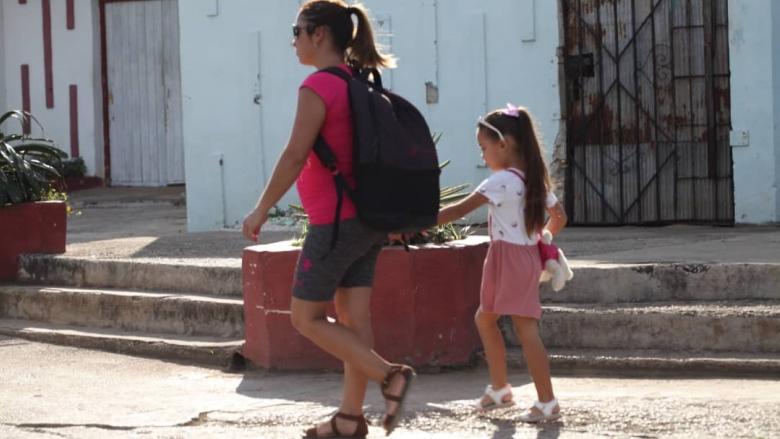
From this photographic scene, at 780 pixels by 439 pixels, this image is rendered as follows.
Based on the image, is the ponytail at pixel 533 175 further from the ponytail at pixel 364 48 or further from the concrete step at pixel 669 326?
the concrete step at pixel 669 326

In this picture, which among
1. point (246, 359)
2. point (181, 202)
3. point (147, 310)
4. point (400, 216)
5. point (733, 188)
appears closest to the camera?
point (400, 216)

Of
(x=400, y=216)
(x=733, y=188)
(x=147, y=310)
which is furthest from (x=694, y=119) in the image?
(x=400, y=216)

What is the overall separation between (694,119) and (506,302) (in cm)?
539

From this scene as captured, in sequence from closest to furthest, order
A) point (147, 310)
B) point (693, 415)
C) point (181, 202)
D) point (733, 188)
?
1. point (693, 415)
2. point (147, 310)
3. point (733, 188)
4. point (181, 202)

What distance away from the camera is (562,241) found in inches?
392

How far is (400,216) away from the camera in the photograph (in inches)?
208

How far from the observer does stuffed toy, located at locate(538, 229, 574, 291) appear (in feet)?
19.4

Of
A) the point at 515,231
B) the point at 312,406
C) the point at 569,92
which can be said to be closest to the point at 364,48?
the point at 515,231

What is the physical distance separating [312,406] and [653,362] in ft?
5.58

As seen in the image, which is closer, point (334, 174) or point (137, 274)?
point (334, 174)

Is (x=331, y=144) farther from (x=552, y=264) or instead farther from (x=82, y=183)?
(x=82, y=183)

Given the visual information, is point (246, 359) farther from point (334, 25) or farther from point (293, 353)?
point (334, 25)

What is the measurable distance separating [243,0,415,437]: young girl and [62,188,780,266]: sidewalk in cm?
287

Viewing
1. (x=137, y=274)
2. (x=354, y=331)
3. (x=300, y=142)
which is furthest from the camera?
(x=137, y=274)
